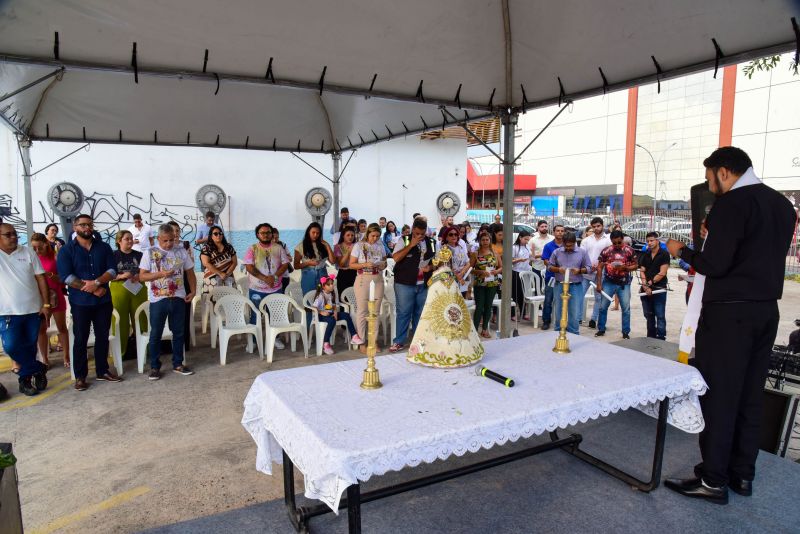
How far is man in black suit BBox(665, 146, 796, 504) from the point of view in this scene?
8.65 ft

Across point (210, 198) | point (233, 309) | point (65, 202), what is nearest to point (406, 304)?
point (233, 309)

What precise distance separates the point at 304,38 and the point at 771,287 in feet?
12.4

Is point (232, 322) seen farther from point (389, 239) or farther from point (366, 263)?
point (389, 239)

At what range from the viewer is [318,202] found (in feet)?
48.2

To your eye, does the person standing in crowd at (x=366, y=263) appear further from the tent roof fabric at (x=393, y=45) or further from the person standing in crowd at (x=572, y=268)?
the person standing in crowd at (x=572, y=268)

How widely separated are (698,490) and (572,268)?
4.52 m

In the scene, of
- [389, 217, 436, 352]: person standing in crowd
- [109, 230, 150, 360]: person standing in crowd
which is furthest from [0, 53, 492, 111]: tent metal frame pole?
[109, 230, 150, 360]: person standing in crowd

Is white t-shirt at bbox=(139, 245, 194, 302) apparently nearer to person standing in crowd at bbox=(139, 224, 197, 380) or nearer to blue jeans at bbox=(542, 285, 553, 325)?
person standing in crowd at bbox=(139, 224, 197, 380)

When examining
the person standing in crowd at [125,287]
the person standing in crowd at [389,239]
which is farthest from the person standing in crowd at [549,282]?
the person standing in crowd at [125,287]

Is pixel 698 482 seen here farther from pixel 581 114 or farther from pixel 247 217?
pixel 581 114

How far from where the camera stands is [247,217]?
46.1ft

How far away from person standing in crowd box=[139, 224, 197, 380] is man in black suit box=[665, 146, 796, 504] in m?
4.81

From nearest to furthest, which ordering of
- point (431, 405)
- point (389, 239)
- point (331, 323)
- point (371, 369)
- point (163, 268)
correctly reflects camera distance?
point (431, 405), point (371, 369), point (163, 268), point (331, 323), point (389, 239)

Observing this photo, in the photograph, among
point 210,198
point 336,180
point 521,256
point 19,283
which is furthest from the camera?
point 210,198
